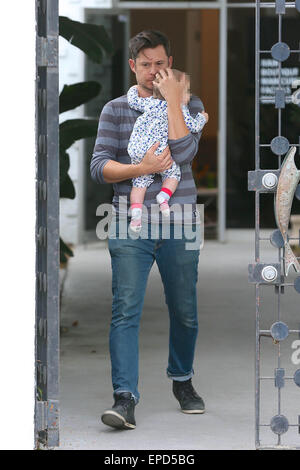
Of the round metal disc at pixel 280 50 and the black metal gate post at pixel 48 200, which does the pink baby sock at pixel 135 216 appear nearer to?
the black metal gate post at pixel 48 200

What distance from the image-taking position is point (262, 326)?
833cm

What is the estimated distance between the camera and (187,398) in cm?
575

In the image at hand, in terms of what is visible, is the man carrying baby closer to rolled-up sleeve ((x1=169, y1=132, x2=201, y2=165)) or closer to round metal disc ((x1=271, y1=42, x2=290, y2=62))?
rolled-up sleeve ((x1=169, y1=132, x2=201, y2=165))

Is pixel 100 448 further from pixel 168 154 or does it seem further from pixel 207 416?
pixel 168 154

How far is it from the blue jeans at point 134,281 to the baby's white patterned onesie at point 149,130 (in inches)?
10.4

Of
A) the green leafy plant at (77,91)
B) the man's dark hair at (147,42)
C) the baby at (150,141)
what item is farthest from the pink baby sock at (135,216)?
the green leafy plant at (77,91)

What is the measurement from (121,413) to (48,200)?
1170mm

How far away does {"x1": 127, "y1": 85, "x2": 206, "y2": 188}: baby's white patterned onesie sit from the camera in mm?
5297

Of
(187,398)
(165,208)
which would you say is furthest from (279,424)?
(165,208)

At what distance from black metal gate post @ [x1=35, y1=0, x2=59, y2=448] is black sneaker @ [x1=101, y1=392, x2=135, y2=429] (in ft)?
1.46

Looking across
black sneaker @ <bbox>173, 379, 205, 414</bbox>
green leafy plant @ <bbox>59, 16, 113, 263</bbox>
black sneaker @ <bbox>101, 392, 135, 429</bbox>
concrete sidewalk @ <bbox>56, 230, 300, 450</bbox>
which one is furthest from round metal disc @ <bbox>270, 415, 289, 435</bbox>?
green leafy plant @ <bbox>59, 16, 113, 263</bbox>

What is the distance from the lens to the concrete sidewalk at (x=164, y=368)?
5285 mm

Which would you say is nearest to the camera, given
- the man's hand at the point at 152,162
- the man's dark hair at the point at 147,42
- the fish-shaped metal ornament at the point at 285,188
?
the fish-shaped metal ornament at the point at 285,188
